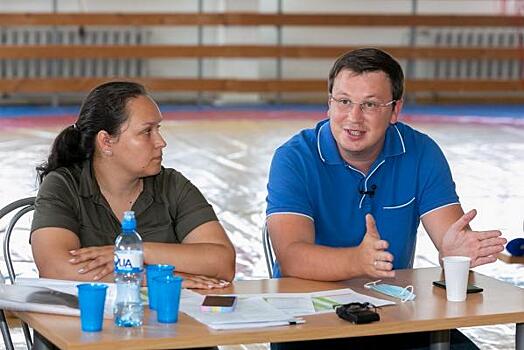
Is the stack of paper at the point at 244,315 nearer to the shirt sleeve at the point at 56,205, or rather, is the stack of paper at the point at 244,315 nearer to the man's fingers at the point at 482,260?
the shirt sleeve at the point at 56,205

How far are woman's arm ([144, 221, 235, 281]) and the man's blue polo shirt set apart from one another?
0.20 meters

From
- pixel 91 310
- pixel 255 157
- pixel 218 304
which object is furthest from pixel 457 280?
pixel 255 157

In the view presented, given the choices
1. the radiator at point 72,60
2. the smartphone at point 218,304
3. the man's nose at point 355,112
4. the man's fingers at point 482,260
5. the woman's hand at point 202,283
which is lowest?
the radiator at point 72,60

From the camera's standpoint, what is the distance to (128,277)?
2.80 m

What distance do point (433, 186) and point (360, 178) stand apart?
9.9 inches

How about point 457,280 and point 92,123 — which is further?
point 92,123

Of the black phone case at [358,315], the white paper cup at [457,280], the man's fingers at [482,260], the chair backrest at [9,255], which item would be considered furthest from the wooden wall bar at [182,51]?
the black phone case at [358,315]

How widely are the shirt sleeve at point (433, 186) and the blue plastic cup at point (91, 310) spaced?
1.44m

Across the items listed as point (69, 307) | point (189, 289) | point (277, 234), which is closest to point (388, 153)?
point (277, 234)

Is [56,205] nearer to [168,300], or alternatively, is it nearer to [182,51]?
[168,300]

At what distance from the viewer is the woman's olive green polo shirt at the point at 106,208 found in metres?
3.45

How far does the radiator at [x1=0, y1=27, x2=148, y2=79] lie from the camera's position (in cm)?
1725

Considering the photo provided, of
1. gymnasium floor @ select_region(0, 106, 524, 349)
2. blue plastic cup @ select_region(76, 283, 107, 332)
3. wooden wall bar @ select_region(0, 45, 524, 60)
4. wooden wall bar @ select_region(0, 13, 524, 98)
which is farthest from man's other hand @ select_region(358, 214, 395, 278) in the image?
wooden wall bar @ select_region(0, 45, 524, 60)

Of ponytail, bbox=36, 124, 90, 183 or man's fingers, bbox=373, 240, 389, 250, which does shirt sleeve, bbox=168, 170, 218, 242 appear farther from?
man's fingers, bbox=373, 240, 389, 250
